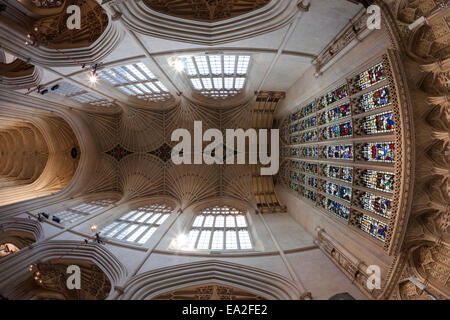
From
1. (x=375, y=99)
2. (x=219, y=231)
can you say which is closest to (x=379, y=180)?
(x=375, y=99)

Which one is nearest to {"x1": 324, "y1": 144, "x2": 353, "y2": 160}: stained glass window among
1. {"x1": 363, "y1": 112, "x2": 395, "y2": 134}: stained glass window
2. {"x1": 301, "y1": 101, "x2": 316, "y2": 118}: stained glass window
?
{"x1": 363, "y1": 112, "x2": 395, "y2": 134}: stained glass window

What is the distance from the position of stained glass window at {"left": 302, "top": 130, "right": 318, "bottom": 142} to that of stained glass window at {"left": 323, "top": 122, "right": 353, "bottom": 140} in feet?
2.85

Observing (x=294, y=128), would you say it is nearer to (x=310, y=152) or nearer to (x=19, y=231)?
(x=310, y=152)

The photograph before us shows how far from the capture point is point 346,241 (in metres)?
6.72

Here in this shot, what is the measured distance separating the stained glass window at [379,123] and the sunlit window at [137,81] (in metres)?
8.90

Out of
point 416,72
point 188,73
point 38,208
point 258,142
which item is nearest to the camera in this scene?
point 416,72

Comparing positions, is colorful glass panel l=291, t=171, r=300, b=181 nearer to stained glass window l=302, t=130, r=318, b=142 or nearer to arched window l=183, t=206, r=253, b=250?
stained glass window l=302, t=130, r=318, b=142

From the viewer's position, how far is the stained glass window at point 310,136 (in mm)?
9087

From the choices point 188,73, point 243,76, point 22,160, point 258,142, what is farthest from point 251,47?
point 22,160

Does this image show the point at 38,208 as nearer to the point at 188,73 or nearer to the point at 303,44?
the point at 188,73

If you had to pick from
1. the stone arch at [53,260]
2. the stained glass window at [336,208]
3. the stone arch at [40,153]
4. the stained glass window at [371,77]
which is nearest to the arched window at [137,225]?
the stone arch at [53,260]

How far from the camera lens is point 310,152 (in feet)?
31.6

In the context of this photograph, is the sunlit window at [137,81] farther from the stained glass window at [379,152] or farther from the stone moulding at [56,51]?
the stained glass window at [379,152]
